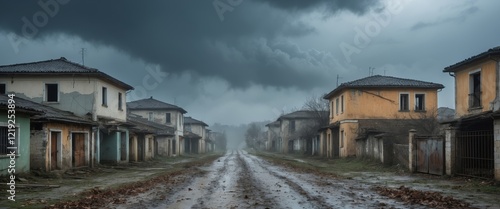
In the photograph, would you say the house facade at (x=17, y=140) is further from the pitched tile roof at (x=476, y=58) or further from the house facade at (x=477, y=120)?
the pitched tile roof at (x=476, y=58)

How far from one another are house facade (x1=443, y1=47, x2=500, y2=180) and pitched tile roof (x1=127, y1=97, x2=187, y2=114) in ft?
144

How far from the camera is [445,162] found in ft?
68.2

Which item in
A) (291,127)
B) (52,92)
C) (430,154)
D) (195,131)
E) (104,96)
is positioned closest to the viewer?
(430,154)

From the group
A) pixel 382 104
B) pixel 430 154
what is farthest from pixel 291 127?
pixel 430 154

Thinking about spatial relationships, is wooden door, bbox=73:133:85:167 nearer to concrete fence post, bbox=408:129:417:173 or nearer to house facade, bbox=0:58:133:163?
house facade, bbox=0:58:133:163

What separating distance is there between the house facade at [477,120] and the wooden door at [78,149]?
1976cm

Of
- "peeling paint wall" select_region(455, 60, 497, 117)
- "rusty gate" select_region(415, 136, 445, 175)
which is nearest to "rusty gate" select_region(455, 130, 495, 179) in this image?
"rusty gate" select_region(415, 136, 445, 175)

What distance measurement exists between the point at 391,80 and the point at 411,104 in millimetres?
2615

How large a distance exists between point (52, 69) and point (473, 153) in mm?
25300

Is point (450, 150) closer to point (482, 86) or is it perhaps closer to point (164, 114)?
point (482, 86)

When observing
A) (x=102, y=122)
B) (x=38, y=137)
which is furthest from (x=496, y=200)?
(x=102, y=122)

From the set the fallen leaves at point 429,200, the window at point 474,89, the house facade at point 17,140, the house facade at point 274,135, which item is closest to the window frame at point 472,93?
the window at point 474,89

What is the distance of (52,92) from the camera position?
31.3m

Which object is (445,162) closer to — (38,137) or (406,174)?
(406,174)
